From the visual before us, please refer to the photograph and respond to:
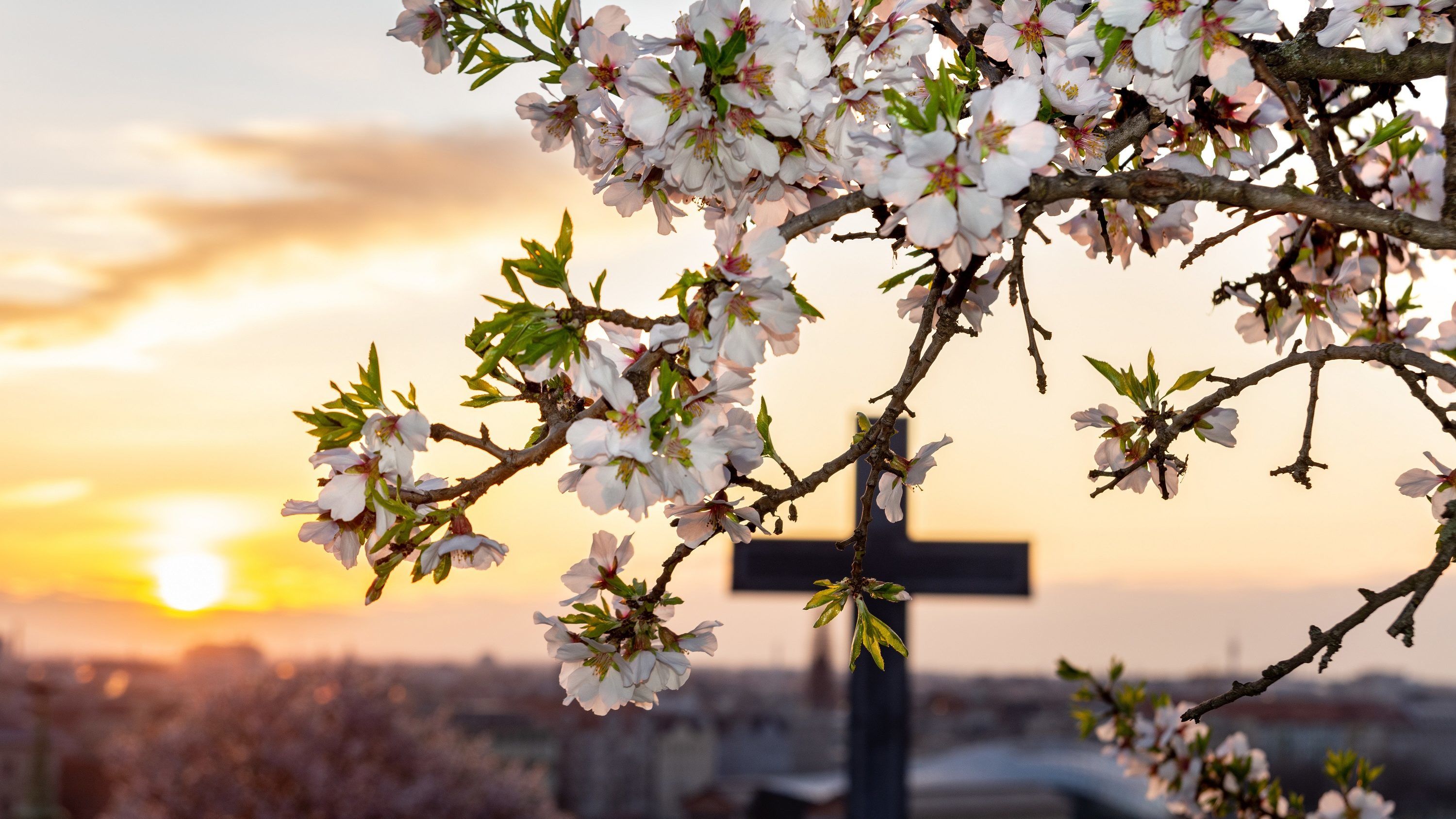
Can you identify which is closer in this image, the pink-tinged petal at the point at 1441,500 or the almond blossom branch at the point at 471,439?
the almond blossom branch at the point at 471,439

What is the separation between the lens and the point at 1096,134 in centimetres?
175

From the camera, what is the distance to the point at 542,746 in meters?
26.1

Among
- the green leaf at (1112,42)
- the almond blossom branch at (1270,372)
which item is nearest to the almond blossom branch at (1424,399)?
the almond blossom branch at (1270,372)

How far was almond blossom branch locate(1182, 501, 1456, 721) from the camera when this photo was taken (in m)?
1.43

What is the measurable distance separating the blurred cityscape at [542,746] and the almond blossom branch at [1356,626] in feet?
5.76

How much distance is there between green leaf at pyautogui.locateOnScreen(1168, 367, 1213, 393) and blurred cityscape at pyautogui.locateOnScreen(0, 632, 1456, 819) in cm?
180

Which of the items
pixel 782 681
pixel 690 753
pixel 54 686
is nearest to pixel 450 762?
pixel 54 686

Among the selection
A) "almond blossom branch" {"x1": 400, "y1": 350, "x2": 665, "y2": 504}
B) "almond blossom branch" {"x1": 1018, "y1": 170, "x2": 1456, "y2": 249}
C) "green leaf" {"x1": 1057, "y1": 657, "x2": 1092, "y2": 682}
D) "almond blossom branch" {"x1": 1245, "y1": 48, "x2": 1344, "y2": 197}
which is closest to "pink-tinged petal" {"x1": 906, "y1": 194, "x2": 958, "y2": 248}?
"almond blossom branch" {"x1": 1018, "y1": 170, "x2": 1456, "y2": 249}

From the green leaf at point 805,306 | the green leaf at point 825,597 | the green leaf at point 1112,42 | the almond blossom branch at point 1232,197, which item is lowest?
the green leaf at point 825,597

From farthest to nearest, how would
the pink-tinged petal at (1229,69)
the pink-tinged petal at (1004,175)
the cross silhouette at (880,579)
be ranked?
the cross silhouette at (880,579)
the pink-tinged petal at (1229,69)
the pink-tinged petal at (1004,175)

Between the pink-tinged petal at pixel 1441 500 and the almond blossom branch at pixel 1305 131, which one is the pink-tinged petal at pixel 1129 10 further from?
the pink-tinged petal at pixel 1441 500

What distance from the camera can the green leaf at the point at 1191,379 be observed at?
1.70 m

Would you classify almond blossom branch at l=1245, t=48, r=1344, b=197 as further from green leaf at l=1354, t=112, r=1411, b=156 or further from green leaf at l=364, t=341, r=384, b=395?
green leaf at l=364, t=341, r=384, b=395

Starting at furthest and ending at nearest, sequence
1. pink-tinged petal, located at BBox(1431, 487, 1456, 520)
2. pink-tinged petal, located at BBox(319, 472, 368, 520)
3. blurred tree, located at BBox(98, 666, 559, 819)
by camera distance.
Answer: blurred tree, located at BBox(98, 666, 559, 819) < pink-tinged petal, located at BBox(1431, 487, 1456, 520) < pink-tinged petal, located at BBox(319, 472, 368, 520)
